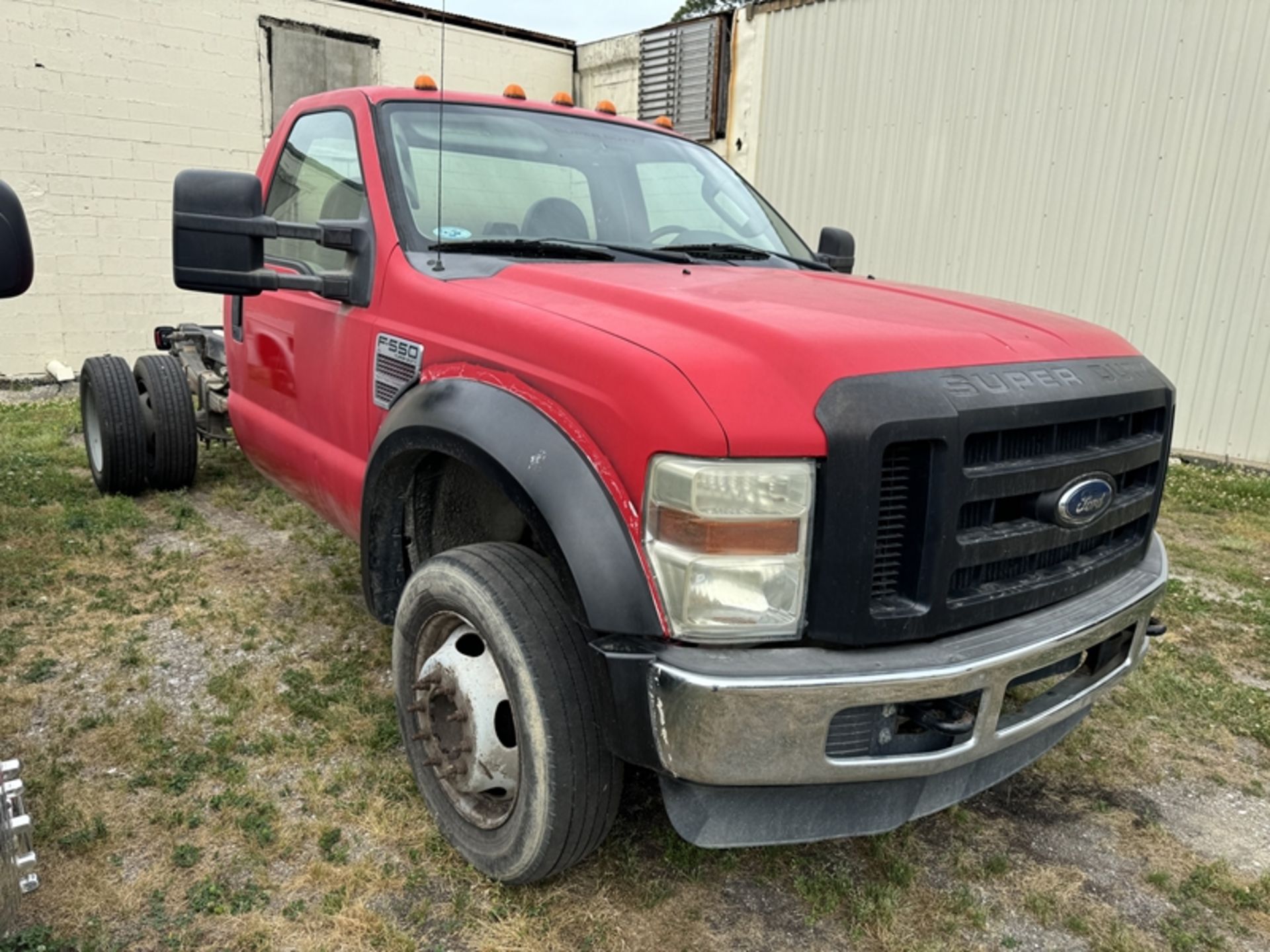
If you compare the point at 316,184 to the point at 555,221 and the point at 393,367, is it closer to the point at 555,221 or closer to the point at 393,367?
the point at 555,221

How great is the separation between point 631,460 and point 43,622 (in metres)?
2.94

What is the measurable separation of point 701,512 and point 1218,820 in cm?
210

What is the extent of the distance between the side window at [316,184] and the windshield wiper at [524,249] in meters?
0.36

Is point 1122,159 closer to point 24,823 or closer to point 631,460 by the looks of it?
point 631,460

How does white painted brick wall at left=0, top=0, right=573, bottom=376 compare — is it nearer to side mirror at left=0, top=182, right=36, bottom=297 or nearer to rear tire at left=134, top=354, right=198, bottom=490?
rear tire at left=134, top=354, right=198, bottom=490

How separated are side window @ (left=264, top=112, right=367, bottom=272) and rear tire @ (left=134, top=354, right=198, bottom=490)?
1673 mm

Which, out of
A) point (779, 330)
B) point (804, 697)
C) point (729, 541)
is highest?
point (779, 330)

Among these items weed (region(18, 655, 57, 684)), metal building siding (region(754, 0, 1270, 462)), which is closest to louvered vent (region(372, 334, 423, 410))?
weed (region(18, 655, 57, 684))

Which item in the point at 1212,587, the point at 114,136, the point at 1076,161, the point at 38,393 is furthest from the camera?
the point at 114,136

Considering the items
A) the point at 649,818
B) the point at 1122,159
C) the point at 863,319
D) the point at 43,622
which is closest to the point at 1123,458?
the point at 863,319

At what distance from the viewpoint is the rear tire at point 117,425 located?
483cm

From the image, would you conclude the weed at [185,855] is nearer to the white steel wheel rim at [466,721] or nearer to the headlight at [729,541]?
the white steel wheel rim at [466,721]

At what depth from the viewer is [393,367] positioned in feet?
8.66

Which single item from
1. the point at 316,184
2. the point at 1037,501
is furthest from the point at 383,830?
the point at 316,184
